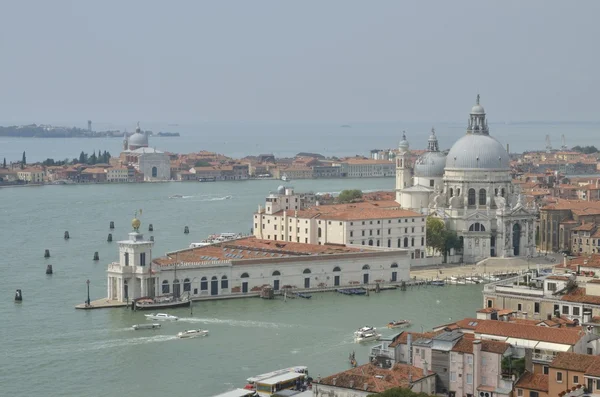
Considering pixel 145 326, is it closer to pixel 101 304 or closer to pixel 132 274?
pixel 101 304

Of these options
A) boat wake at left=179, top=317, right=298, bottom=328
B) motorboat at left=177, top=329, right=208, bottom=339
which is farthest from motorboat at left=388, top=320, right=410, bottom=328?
motorboat at left=177, top=329, right=208, bottom=339

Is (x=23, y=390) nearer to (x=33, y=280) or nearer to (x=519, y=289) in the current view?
(x=519, y=289)

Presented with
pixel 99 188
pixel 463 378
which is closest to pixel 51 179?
pixel 99 188

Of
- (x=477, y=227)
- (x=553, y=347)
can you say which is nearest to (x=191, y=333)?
(x=553, y=347)

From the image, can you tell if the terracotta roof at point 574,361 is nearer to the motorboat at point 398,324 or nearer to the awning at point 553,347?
the awning at point 553,347

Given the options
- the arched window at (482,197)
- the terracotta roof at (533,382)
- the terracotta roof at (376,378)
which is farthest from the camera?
the arched window at (482,197)

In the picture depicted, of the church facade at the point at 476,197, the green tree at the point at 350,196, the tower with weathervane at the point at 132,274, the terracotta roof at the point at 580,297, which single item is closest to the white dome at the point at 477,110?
the church facade at the point at 476,197
